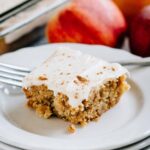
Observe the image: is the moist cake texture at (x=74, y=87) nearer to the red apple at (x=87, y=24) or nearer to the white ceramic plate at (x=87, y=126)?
the white ceramic plate at (x=87, y=126)

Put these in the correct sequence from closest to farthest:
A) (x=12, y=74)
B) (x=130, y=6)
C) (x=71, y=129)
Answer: (x=71, y=129), (x=12, y=74), (x=130, y=6)

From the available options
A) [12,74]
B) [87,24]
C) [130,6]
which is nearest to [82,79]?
[12,74]

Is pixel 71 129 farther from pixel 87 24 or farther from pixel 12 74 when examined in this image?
pixel 87 24

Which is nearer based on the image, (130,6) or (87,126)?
(87,126)

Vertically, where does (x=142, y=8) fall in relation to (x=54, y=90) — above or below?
below

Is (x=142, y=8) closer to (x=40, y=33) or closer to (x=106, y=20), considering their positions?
(x=106, y=20)

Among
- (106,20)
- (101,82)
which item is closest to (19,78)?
(101,82)
